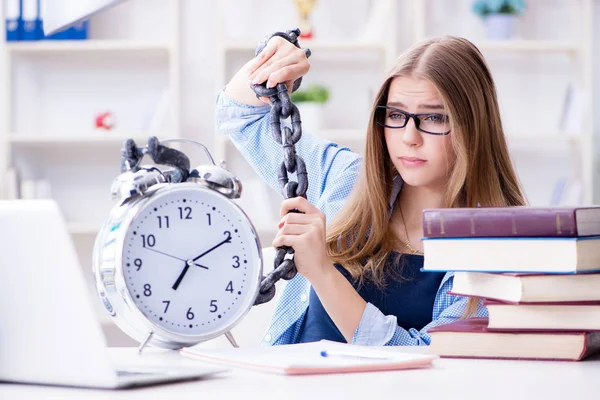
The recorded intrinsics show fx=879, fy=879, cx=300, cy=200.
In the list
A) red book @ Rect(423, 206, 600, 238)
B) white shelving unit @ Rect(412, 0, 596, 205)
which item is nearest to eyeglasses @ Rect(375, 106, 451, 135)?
red book @ Rect(423, 206, 600, 238)

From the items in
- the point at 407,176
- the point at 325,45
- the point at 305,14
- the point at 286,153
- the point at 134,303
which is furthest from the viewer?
the point at 305,14

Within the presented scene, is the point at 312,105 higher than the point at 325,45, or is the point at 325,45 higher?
the point at 325,45

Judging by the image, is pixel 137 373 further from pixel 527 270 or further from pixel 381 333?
pixel 381 333

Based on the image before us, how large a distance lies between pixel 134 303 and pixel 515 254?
0.44 metres

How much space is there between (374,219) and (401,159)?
0.16 m

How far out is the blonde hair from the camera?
172 centimetres

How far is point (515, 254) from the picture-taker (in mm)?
1035

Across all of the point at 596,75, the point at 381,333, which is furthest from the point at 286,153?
the point at 596,75

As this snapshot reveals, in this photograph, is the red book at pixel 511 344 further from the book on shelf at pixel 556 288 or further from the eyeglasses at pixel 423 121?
the eyeglasses at pixel 423 121

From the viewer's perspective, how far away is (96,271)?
3.23 ft

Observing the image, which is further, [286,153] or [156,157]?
[286,153]

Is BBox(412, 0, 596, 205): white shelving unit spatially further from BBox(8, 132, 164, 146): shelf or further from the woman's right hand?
the woman's right hand

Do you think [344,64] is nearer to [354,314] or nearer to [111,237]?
[354,314]

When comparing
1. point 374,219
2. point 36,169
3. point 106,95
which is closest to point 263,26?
point 106,95
